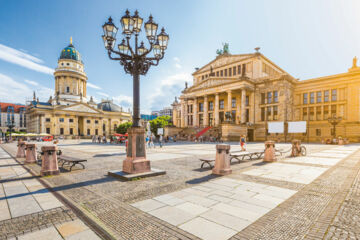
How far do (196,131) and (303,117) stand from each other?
24.3 metres

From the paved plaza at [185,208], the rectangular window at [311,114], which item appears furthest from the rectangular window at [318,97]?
the paved plaza at [185,208]

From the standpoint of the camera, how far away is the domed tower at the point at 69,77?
256 feet

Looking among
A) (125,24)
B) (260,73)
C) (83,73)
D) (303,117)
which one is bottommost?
(303,117)

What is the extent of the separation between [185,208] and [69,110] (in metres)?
83.2

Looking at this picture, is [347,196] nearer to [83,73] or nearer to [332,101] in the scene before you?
[332,101]

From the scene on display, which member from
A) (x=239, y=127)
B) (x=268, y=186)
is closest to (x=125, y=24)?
(x=268, y=186)

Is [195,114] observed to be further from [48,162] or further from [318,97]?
[48,162]

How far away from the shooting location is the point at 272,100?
40375 millimetres

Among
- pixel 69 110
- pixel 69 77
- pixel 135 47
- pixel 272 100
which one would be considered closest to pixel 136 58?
pixel 135 47

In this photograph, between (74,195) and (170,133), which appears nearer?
(74,195)

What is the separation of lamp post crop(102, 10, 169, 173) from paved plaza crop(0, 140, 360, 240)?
100 cm

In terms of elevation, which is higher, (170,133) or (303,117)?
(303,117)

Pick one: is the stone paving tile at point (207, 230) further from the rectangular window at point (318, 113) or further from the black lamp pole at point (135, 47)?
the rectangular window at point (318, 113)

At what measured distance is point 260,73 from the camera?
4588 cm
